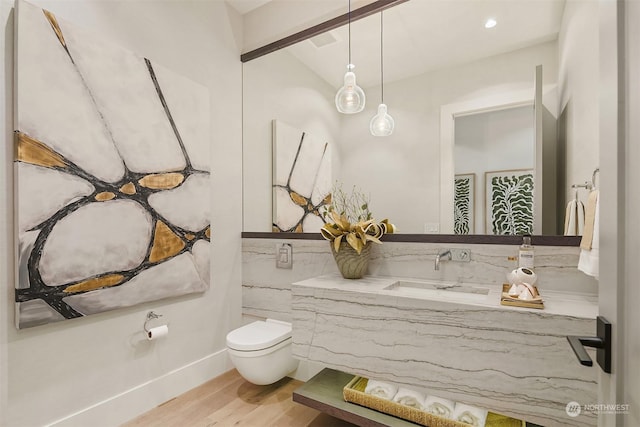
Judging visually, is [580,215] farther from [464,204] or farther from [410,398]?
[410,398]

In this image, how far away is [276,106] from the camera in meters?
2.63

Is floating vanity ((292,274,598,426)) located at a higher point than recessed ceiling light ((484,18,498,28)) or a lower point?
lower

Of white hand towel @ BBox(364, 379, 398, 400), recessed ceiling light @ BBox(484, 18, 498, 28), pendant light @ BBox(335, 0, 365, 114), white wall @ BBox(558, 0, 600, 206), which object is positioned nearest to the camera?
white wall @ BBox(558, 0, 600, 206)

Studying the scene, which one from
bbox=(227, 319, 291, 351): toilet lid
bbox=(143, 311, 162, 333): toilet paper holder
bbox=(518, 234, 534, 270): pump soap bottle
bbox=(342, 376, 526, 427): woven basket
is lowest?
bbox=(342, 376, 526, 427): woven basket

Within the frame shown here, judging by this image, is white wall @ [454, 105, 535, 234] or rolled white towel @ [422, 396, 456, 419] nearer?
rolled white towel @ [422, 396, 456, 419]

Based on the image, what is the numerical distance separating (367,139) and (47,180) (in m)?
1.79

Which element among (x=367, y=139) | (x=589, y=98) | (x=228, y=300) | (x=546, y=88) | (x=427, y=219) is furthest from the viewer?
(x=228, y=300)

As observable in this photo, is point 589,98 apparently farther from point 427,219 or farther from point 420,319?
point 420,319

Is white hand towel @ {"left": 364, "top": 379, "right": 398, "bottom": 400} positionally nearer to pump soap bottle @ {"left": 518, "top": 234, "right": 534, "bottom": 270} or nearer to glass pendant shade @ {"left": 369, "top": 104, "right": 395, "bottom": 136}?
pump soap bottle @ {"left": 518, "top": 234, "right": 534, "bottom": 270}

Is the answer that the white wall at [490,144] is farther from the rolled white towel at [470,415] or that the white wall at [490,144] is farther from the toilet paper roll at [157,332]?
the toilet paper roll at [157,332]

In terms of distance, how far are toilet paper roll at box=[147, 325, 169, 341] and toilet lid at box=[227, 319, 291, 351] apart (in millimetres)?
380

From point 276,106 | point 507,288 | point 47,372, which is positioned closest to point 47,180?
point 47,372

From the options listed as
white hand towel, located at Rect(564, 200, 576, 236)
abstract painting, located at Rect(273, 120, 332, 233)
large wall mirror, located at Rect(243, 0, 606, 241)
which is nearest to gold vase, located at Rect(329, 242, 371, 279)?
large wall mirror, located at Rect(243, 0, 606, 241)

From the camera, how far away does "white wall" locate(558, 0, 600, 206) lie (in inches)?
56.2
